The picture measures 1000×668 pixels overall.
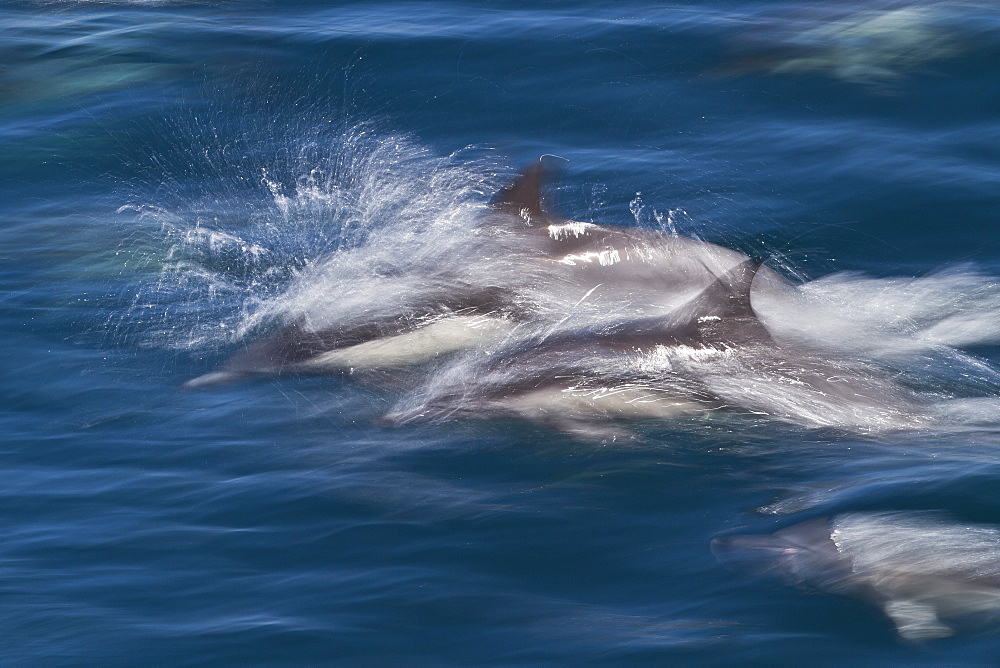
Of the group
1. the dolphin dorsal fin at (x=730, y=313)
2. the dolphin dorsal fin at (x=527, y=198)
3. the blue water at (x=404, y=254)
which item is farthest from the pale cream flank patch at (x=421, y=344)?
the dolphin dorsal fin at (x=730, y=313)

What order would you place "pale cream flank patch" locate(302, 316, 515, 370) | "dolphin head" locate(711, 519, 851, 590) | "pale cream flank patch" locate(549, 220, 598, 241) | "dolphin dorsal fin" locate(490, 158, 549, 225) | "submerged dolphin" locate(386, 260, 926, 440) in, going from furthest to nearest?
"dolphin dorsal fin" locate(490, 158, 549, 225)
"pale cream flank patch" locate(549, 220, 598, 241)
"pale cream flank patch" locate(302, 316, 515, 370)
"submerged dolphin" locate(386, 260, 926, 440)
"dolphin head" locate(711, 519, 851, 590)

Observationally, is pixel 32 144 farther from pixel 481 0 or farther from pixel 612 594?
pixel 612 594

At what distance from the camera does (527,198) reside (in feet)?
30.2

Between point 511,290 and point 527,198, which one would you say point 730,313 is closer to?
point 511,290

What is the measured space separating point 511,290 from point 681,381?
1.76 m

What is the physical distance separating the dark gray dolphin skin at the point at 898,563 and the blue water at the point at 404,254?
4.4 inches

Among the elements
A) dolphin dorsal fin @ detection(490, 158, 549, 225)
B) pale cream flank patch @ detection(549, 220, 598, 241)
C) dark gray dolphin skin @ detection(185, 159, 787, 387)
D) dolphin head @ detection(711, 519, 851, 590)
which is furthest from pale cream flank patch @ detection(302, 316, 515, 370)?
dolphin head @ detection(711, 519, 851, 590)

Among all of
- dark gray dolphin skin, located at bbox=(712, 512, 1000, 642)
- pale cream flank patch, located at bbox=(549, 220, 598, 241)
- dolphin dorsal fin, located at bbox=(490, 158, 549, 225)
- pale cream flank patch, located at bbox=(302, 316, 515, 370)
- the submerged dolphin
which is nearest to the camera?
dark gray dolphin skin, located at bbox=(712, 512, 1000, 642)

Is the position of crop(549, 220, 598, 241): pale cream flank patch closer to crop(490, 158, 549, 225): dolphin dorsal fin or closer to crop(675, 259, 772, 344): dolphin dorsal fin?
crop(490, 158, 549, 225): dolphin dorsal fin

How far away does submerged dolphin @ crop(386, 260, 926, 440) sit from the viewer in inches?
275

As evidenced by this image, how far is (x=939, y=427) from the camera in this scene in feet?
21.9

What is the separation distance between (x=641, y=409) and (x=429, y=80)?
22.8ft

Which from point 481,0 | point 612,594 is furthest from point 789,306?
point 481,0

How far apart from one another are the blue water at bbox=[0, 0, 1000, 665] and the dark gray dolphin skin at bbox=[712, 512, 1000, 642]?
11 cm
